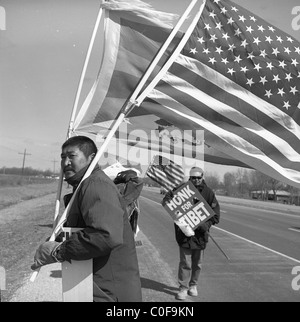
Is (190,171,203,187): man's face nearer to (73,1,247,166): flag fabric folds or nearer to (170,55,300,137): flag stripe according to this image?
(73,1,247,166): flag fabric folds

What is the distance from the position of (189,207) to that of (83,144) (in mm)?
2673

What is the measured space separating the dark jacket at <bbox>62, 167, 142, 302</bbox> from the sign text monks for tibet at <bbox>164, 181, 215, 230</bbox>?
7.85 feet

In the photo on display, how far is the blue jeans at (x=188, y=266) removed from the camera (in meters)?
Result: 5.62

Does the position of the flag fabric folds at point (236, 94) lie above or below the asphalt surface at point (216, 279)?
above

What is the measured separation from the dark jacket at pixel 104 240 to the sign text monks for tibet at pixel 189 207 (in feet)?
7.85

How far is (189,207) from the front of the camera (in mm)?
5223

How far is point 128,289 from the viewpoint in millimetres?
2627

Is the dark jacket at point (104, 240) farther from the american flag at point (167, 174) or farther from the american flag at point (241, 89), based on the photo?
the american flag at point (167, 174)

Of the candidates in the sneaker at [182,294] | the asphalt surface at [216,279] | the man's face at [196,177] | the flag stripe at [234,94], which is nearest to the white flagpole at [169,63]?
the flag stripe at [234,94]

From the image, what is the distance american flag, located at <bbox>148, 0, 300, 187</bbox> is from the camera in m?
3.71

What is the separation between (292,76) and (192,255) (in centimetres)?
301

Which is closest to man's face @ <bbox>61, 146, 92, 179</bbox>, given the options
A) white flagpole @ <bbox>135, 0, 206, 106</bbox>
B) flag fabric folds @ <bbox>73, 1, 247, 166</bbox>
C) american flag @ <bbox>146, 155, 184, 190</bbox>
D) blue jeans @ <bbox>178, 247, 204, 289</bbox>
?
white flagpole @ <bbox>135, 0, 206, 106</bbox>

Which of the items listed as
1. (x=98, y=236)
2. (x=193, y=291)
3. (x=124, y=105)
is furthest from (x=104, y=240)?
(x=193, y=291)
